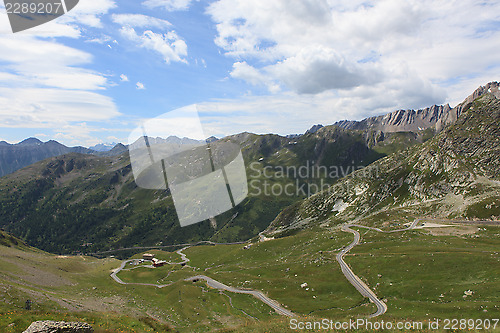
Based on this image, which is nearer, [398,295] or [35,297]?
[35,297]

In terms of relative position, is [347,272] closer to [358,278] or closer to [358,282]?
[358,278]

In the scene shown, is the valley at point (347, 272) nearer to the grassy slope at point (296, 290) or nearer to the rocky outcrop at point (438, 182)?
the grassy slope at point (296, 290)

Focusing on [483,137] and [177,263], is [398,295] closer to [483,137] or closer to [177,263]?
[177,263]

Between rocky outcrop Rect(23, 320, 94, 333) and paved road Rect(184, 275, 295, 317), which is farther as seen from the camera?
paved road Rect(184, 275, 295, 317)

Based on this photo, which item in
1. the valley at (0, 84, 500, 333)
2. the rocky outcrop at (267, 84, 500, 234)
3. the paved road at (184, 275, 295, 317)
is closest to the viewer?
the valley at (0, 84, 500, 333)

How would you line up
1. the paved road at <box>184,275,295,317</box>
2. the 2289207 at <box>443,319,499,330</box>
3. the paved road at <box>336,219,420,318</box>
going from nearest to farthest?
the 2289207 at <box>443,319,499,330</box> → the paved road at <box>336,219,420,318</box> → the paved road at <box>184,275,295,317</box>

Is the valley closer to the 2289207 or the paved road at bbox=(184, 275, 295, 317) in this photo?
the paved road at bbox=(184, 275, 295, 317)

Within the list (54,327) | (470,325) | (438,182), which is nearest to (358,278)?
(470,325)

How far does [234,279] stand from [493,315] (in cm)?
6068

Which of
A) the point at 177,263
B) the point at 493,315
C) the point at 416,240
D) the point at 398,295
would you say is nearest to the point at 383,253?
the point at 416,240

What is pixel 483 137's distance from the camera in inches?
4936

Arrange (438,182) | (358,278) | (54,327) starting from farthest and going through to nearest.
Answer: (438,182) < (358,278) < (54,327)

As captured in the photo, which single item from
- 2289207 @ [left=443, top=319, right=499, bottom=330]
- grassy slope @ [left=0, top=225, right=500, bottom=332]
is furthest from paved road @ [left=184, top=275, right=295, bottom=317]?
2289207 @ [left=443, top=319, right=499, bottom=330]

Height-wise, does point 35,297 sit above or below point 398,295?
above
